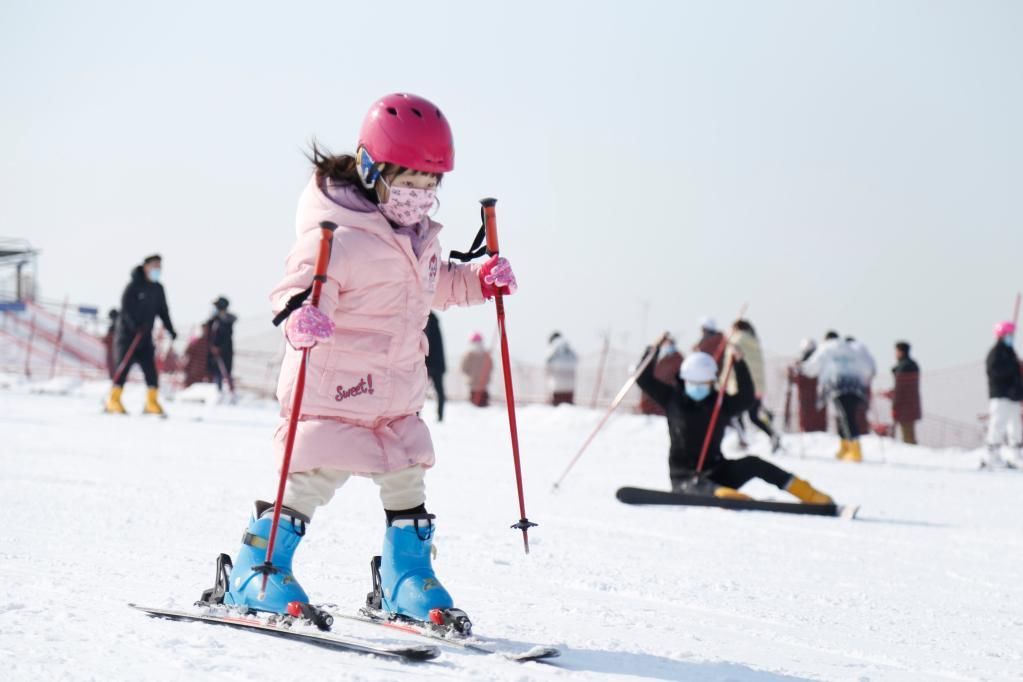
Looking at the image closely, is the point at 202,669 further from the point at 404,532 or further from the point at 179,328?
the point at 179,328

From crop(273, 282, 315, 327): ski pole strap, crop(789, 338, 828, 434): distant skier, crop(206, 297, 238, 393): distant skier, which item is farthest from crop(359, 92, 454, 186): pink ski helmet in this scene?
crop(206, 297, 238, 393): distant skier

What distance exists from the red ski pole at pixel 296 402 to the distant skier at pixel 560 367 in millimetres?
15836

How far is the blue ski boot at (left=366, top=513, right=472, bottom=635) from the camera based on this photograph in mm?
3125

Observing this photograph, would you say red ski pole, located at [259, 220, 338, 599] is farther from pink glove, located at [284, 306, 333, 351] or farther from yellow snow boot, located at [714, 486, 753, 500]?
yellow snow boot, located at [714, 486, 753, 500]

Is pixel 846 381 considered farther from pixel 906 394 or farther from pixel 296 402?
pixel 296 402

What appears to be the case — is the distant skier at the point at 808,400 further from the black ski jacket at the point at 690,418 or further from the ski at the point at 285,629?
the ski at the point at 285,629

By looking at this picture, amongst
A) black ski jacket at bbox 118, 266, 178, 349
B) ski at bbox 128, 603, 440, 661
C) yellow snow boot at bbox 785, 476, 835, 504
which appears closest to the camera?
ski at bbox 128, 603, 440, 661

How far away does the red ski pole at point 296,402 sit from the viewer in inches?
117

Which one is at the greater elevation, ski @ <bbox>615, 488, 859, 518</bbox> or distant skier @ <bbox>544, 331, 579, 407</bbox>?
distant skier @ <bbox>544, 331, 579, 407</bbox>

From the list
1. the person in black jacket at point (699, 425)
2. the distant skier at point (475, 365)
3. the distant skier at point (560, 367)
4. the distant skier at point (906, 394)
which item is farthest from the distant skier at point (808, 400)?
the person in black jacket at point (699, 425)

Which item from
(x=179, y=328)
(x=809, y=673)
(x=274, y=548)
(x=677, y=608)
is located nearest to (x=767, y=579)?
(x=677, y=608)

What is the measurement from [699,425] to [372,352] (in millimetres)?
5326

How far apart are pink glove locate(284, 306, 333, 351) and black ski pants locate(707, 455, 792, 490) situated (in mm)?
5458

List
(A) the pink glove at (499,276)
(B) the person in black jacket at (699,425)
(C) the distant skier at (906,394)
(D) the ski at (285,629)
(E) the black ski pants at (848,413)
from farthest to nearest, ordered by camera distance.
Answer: (C) the distant skier at (906,394) → (E) the black ski pants at (848,413) → (B) the person in black jacket at (699,425) → (A) the pink glove at (499,276) → (D) the ski at (285,629)
